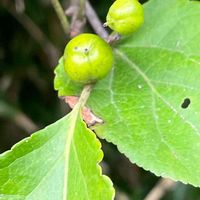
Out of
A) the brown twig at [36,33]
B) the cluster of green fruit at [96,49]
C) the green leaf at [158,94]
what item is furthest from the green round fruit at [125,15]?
the brown twig at [36,33]

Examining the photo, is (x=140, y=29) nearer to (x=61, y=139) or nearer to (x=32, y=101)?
(x=61, y=139)

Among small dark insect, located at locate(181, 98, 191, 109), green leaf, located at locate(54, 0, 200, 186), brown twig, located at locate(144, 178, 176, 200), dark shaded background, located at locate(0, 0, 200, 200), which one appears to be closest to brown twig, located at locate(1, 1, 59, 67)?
dark shaded background, located at locate(0, 0, 200, 200)

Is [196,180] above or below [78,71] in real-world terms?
below

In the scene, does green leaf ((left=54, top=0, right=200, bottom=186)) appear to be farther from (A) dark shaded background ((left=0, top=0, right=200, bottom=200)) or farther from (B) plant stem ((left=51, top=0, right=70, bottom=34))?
(A) dark shaded background ((left=0, top=0, right=200, bottom=200))

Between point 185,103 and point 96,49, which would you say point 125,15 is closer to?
point 96,49

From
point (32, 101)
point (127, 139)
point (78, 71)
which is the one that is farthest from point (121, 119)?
point (32, 101)

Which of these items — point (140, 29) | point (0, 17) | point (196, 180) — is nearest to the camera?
point (196, 180)

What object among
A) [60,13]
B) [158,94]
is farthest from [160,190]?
[60,13]
